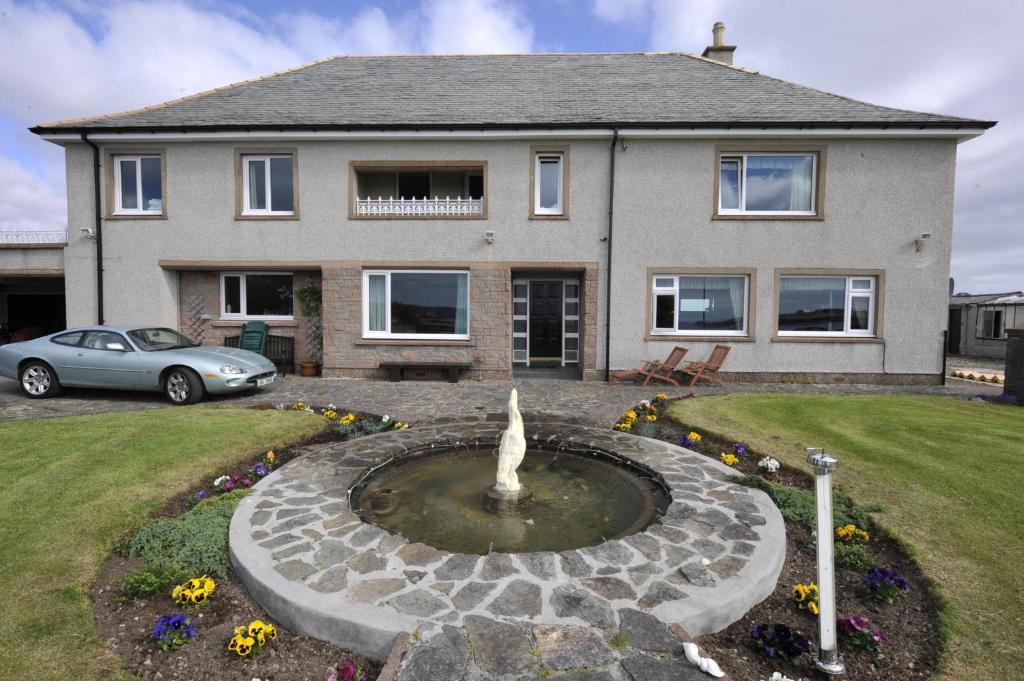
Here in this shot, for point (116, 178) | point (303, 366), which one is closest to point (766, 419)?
point (303, 366)

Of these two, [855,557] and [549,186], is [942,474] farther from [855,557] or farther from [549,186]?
[549,186]

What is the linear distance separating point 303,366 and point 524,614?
35.9 ft

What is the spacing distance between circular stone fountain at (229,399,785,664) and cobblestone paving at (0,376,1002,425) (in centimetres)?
262

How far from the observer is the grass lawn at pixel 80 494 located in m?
2.72

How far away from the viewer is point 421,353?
39.8 ft

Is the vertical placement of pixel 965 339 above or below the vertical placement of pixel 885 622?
above

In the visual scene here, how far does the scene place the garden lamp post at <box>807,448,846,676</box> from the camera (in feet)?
8.16

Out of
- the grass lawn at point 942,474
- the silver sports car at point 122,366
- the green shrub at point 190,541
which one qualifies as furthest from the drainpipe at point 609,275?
the green shrub at point 190,541

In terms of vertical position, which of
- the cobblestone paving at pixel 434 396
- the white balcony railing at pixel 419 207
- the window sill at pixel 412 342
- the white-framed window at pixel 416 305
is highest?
the white balcony railing at pixel 419 207

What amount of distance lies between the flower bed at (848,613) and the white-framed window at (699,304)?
7.61 metres

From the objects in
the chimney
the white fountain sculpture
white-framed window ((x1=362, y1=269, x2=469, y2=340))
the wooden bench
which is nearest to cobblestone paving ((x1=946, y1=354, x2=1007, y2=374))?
the chimney

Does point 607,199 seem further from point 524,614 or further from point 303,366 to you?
point 524,614

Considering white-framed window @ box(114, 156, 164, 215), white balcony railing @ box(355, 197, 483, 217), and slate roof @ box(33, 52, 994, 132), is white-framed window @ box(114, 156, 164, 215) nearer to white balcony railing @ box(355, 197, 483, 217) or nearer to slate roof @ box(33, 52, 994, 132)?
slate roof @ box(33, 52, 994, 132)

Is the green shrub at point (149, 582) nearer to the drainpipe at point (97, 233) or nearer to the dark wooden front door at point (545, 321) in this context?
the dark wooden front door at point (545, 321)
